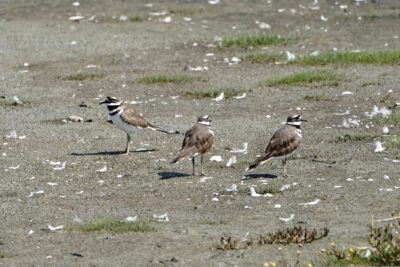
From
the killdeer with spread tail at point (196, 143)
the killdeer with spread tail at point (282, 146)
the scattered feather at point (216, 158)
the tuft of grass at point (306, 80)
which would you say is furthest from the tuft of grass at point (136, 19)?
the killdeer with spread tail at point (282, 146)

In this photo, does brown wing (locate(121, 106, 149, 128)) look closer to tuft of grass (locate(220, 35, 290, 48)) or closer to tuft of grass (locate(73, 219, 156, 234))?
tuft of grass (locate(73, 219, 156, 234))

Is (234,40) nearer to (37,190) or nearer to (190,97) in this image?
(190,97)

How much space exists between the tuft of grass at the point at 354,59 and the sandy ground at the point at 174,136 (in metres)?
0.33

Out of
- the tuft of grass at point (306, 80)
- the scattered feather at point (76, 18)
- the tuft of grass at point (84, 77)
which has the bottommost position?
the scattered feather at point (76, 18)

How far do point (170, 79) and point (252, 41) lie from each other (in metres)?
3.56

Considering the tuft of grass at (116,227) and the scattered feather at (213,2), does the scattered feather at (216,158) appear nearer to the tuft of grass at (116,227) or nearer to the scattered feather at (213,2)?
the tuft of grass at (116,227)

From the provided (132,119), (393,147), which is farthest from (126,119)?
(393,147)

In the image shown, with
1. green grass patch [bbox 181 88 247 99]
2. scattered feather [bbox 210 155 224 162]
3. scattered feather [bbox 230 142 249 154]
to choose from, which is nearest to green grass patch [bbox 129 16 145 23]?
green grass patch [bbox 181 88 247 99]

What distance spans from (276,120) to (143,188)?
4.52m

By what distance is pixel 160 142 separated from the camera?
17.7 m

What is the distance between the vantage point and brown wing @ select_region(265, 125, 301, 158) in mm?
15266

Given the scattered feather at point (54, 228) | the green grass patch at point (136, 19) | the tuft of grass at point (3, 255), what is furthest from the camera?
the green grass patch at point (136, 19)

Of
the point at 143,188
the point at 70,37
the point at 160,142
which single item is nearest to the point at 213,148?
the point at 160,142

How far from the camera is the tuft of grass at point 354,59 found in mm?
22656
